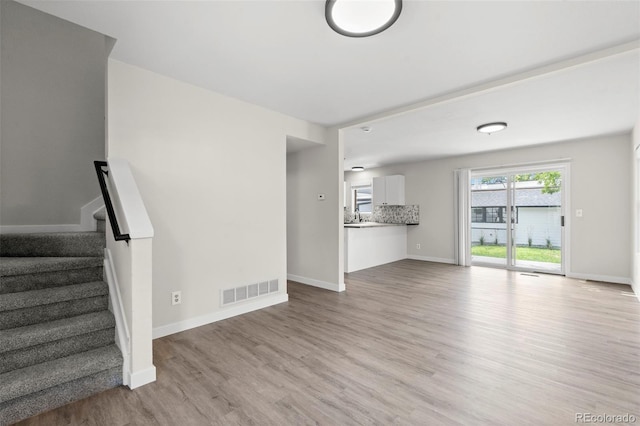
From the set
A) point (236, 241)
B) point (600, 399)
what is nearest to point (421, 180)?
point (236, 241)

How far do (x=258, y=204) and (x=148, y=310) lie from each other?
1.82 m

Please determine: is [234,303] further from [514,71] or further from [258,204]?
[514,71]

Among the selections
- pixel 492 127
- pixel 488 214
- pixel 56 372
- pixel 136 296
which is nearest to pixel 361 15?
pixel 136 296

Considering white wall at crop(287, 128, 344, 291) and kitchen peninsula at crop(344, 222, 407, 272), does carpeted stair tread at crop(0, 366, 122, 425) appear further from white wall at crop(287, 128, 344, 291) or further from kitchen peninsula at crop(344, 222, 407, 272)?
kitchen peninsula at crop(344, 222, 407, 272)

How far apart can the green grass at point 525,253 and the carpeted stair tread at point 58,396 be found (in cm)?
682

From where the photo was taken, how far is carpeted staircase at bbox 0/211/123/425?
67.0 inches

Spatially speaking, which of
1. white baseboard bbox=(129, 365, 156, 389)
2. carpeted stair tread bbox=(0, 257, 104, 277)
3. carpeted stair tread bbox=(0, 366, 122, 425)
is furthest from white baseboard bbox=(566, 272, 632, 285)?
carpeted stair tread bbox=(0, 257, 104, 277)

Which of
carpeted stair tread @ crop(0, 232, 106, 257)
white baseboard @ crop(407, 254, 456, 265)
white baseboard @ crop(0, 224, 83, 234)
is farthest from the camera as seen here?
white baseboard @ crop(407, 254, 456, 265)

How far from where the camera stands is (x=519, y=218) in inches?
233

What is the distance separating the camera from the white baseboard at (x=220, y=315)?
9.16 feet

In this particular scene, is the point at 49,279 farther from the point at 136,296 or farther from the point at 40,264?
the point at 136,296

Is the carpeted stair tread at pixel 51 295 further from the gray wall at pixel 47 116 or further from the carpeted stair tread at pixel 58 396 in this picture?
the gray wall at pixel 47 116

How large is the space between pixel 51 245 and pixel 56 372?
4.11ft

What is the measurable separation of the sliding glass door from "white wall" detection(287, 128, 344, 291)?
154 inches
